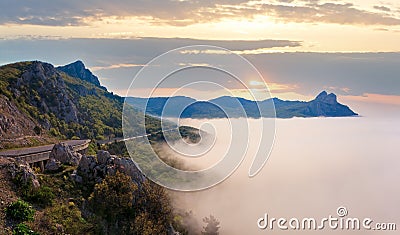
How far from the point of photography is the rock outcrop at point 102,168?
5406cm

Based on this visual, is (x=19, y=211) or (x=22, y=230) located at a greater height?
(x=19, y=211)

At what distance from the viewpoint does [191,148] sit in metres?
61.5

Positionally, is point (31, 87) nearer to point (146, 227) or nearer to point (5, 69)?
point (5, 69)

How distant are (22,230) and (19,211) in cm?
268

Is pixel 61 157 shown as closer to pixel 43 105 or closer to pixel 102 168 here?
pixel 102 168

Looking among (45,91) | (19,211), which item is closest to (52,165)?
(19,211)

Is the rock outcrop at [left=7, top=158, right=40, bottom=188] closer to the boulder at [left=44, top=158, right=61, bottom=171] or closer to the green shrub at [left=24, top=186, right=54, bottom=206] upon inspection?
the green shrub at [left=24, top=186, right=54, bottom=206]

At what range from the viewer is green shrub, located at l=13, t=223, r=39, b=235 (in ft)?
118

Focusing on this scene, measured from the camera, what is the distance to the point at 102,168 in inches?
2203

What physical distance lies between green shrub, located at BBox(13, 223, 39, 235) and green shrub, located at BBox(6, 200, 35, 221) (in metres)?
1.31

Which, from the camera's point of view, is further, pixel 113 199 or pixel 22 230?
pixel 113 199

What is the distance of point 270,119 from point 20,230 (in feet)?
95.2

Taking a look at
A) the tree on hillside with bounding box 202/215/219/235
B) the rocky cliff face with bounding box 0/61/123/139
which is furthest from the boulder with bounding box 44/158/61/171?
the rocky cliff face with bounding box 0/61/123/139

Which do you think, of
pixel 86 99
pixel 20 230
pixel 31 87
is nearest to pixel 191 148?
pixel 20 230
